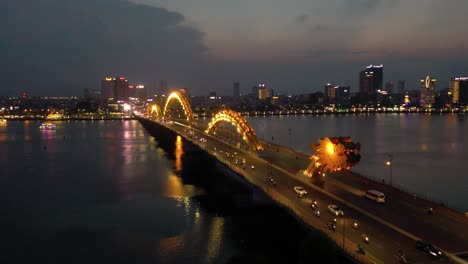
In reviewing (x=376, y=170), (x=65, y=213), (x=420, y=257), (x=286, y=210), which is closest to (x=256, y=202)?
(x=286, y=210)

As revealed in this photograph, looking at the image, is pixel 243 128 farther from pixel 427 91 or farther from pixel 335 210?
pixel 427 91

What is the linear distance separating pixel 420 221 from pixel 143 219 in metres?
14.0

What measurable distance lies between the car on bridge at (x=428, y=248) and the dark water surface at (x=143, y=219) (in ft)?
A: 7.87

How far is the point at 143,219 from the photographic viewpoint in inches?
918

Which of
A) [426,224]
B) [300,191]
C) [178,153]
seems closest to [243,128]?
[178,153]

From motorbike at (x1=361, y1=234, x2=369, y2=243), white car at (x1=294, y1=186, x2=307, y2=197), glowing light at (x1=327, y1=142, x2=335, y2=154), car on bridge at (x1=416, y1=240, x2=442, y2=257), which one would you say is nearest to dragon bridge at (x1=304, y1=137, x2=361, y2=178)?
glowing light at (x1=327, y1=142, x2=335, y2=154)

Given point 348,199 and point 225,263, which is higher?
point 348,199

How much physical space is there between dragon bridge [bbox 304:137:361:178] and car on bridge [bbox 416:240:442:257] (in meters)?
8.27

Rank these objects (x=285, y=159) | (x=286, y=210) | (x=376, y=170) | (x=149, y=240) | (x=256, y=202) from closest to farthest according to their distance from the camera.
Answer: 1. (x=286, y=210)
2. (x=149, y=240)
3. (x=256, y=202)
4. (x=285, y=159)
5. (x=376, y=170)

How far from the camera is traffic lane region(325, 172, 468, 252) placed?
45.1 ft

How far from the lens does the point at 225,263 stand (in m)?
16.7

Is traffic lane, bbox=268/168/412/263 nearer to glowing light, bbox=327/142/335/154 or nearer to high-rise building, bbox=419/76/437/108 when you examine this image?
glowing light, bbox=327/142/335/154

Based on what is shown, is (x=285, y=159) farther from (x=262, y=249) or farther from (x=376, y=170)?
(x=262, y=249)

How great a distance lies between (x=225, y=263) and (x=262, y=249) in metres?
1.82
